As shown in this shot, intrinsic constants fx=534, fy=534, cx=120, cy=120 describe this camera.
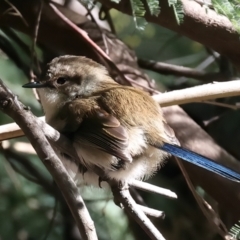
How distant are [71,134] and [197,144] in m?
0.60

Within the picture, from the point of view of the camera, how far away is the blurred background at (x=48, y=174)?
6.81 feet

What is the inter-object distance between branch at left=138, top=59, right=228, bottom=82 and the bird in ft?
2.21

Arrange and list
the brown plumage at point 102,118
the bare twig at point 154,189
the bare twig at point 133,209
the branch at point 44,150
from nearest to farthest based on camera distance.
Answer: the branch at point 44,150 → the bare twig at point 133,209 → the bare twig at point 154,189 → the brown plumage at point 102,118

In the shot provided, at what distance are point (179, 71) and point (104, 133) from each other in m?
0.99

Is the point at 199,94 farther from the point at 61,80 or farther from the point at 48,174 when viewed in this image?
the point at 48,174

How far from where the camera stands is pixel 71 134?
1.59 metres

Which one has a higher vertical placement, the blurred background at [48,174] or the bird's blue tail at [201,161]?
the bird's blue tail at [201,161]

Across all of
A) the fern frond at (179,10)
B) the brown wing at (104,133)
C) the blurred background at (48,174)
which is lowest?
the blurred background at (48,174)

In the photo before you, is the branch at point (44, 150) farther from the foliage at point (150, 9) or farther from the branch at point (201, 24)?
the branch at point (201, 24)

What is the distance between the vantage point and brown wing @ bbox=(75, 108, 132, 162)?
148 centimetres

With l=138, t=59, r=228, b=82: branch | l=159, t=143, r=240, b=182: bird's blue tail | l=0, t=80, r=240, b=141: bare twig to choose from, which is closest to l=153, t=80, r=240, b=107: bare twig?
l=0, t=80, r=240, b=141: bare twig

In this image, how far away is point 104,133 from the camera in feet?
4.99

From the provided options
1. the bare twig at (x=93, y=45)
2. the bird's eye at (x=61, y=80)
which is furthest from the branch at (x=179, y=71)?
the bird's eye at (x=61, y=80)

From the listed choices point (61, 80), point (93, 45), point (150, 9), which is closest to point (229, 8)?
point (150, 9)
